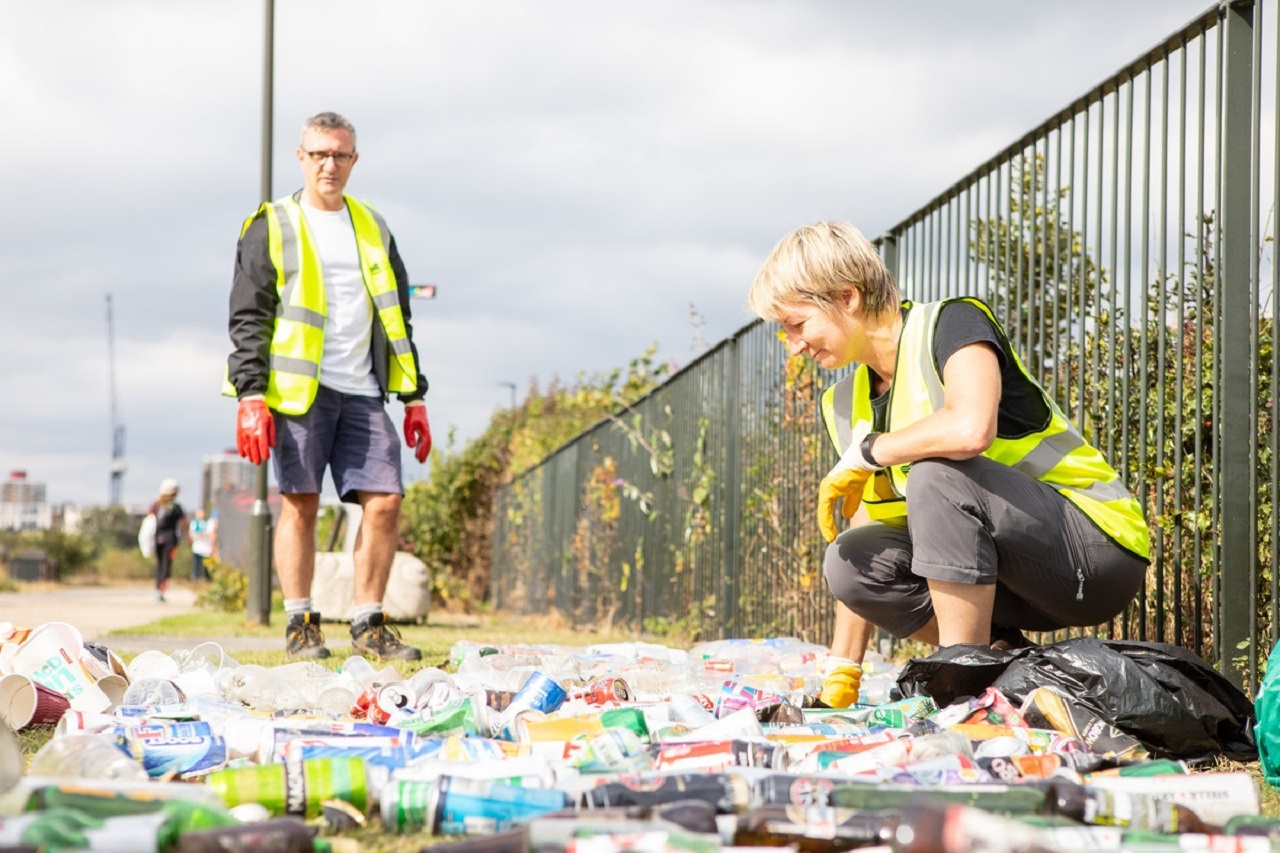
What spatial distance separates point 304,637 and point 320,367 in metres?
1.02

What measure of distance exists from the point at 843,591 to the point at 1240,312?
3.77ft

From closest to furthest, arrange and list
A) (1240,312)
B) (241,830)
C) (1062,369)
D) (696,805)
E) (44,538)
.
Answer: (241,830) → (696,805) → (1240,312) → (1062,369) → (44,538)

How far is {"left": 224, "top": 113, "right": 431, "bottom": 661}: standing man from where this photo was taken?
4805mm

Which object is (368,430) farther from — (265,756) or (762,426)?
(265,756)

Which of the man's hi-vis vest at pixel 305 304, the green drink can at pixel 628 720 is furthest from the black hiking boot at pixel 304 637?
the green drink can at pixel 628 720

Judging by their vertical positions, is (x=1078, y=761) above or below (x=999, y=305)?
below

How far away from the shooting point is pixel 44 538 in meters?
25.9

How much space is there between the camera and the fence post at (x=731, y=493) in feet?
21.3

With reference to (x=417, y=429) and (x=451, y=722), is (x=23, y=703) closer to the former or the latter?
(x=451, y=722)

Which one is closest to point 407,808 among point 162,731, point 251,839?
point 251,839

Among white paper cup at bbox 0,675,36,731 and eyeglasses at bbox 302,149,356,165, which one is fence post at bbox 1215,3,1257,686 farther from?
eyeglasses at bbox 302,149,356,165

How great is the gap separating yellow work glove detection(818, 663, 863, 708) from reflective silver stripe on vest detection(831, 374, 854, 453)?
0.61 metres

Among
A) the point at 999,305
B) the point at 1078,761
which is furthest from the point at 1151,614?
the point at 1078,761

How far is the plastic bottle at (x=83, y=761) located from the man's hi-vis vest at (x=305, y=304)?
2.87 metres
